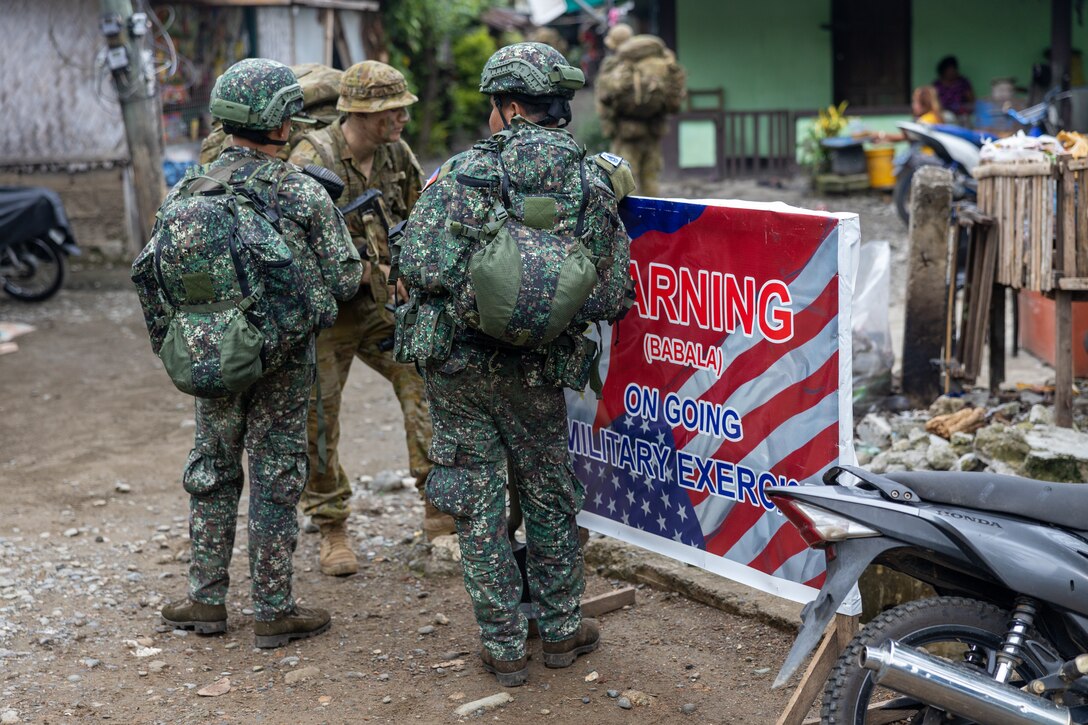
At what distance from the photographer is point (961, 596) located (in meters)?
2.97

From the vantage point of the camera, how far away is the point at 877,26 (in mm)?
16312

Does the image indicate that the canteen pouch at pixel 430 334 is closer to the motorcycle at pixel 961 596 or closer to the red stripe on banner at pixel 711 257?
the red stripe on banner at pixel 711 257

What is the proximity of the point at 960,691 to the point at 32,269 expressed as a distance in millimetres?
9502

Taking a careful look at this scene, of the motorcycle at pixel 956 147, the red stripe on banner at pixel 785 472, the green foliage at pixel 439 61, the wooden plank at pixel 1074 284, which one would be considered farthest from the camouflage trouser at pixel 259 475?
the green foliage at pixel 439 61

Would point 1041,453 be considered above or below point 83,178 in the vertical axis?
below

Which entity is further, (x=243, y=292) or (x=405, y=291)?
(x=405, y=291)

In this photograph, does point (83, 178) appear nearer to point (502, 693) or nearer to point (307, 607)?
point (307, 607)

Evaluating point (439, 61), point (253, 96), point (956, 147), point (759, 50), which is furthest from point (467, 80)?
point (253, 96)

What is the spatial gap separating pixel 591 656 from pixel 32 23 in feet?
32.0

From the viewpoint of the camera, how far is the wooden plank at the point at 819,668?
123 inches

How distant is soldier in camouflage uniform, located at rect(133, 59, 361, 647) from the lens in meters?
3.93

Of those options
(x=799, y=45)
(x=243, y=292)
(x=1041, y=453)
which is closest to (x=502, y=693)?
(x=243, y=292)

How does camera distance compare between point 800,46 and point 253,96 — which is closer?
point 253,96

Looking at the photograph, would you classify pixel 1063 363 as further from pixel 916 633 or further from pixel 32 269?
pixel 32 269
